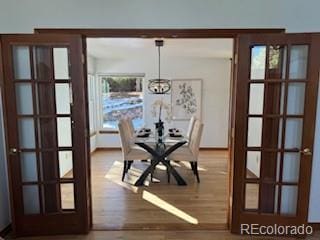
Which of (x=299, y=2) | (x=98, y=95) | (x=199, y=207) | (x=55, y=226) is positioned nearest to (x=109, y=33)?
(x=299, y=2)

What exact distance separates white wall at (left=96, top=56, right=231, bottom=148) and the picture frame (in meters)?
→ 0.11

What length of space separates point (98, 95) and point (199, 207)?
453 centimetres

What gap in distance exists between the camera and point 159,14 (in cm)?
284

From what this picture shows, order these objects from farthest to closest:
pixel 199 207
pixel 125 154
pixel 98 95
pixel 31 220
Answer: pixel 98 95, pixel 125 154, pixel 199 207, pixel 31 220

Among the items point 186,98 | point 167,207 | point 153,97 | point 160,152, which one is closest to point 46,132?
point 167,207

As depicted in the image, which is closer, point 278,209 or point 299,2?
point 299,2

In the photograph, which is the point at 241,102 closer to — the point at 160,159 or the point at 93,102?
the point at 160,159

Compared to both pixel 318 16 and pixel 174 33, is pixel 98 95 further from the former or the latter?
pixel 318 16

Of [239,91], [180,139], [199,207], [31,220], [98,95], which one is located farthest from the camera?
[98,95]

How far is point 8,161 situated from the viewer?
2.85 metres

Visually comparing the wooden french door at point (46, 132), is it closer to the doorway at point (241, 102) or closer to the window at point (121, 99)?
the doorway at point (241, 102)

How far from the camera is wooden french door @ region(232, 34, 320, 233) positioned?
2738mm

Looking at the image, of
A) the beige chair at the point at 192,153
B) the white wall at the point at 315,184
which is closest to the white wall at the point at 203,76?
the beige chair at the point at 192,153

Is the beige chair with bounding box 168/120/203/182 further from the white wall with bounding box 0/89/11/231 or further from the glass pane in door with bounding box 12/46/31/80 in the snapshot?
the glass pane in door with bounding box 12/46/31/80
